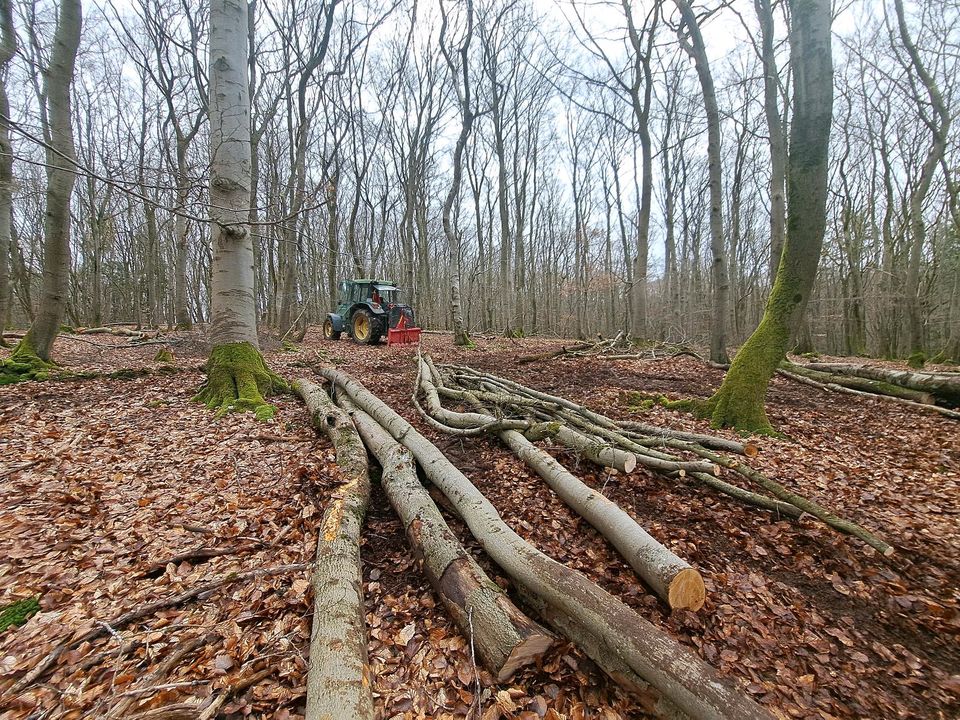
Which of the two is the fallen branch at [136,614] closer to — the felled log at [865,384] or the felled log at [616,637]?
the felled log at [616,637]

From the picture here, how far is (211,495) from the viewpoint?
3379mm

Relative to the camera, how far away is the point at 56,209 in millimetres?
6809

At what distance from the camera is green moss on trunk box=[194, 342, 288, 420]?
17.2 feet

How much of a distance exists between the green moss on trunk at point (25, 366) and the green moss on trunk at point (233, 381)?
319 cm

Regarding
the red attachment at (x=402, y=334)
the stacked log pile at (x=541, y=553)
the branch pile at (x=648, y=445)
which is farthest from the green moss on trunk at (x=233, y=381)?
the red attachment at (x=402, y=334)

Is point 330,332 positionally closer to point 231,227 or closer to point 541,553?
point 231,227

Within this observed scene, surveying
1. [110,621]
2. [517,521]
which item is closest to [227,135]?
[110,621]

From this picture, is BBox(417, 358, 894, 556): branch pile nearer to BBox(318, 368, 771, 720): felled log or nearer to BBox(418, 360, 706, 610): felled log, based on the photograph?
BBox(418, 360, 706, 610): felled log

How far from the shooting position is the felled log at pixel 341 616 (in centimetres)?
167

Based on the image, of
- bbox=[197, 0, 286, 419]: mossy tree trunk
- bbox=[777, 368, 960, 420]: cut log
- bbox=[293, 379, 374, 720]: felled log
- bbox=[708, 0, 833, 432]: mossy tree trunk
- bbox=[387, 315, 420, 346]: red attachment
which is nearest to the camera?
bbox=[293, 379, 374, 720]: felled log

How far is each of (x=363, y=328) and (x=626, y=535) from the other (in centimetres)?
1306

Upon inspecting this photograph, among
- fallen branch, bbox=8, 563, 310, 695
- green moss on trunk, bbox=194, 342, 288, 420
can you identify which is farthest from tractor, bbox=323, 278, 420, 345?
fallen branch, bbox=8, 563, 310, 695

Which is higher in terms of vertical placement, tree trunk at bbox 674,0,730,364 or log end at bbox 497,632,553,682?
tree trunk at bbox 674,0,730,364

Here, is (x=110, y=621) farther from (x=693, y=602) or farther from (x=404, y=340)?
(x=404, y=340)
